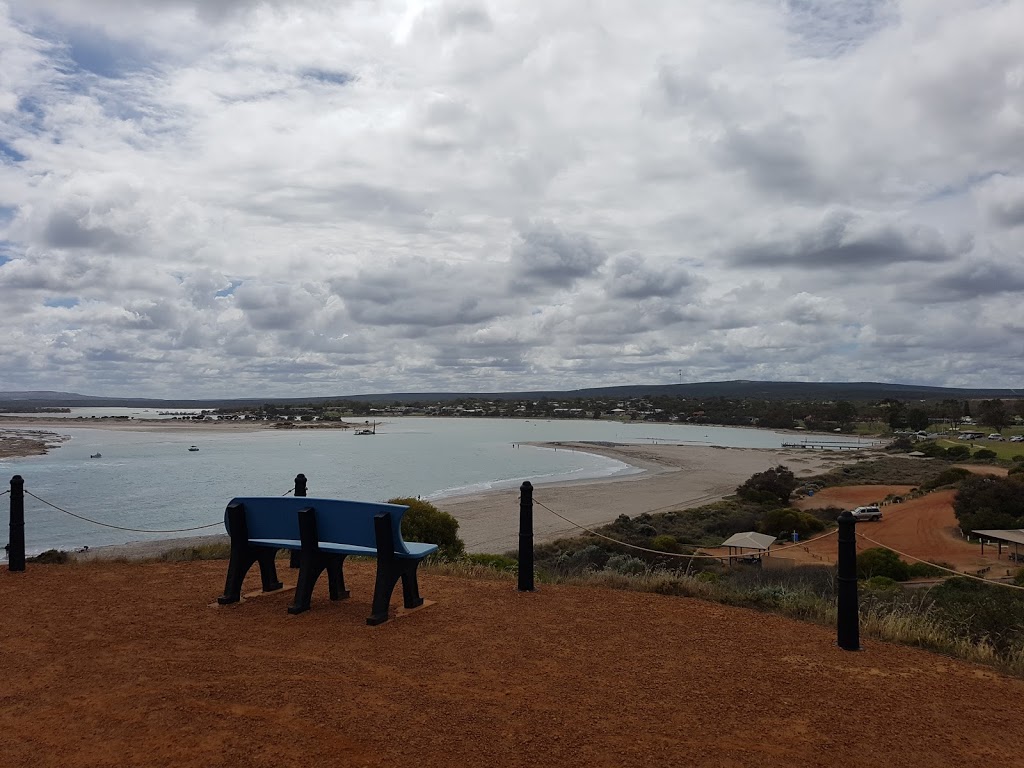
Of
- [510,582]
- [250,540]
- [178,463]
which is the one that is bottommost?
[178,463]

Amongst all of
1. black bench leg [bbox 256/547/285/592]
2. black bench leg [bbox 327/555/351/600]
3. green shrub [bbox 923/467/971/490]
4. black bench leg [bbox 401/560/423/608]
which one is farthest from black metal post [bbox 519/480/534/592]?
green shrub [bbox 923/467/971/490]

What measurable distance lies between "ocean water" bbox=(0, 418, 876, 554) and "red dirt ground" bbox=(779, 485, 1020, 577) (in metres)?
18.1

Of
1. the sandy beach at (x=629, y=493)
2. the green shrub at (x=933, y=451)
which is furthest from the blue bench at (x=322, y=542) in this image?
the green shrub at (x=933, y=451)

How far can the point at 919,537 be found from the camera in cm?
2598

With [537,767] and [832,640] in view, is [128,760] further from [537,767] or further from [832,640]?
[832,640]

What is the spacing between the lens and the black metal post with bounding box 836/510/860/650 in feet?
16.9

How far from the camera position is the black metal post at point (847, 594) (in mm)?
5137

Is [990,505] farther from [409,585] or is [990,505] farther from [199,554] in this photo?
[409,585]

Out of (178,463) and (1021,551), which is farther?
(178,463)

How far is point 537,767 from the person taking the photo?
328cm

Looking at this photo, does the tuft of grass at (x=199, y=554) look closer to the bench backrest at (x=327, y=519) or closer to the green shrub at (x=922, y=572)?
the bench backrest at (x=327, y=519)

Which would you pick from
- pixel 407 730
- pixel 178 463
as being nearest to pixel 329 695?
pixel 407 730

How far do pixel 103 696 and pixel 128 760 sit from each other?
0.93 metres

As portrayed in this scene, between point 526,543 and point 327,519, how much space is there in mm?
1774
